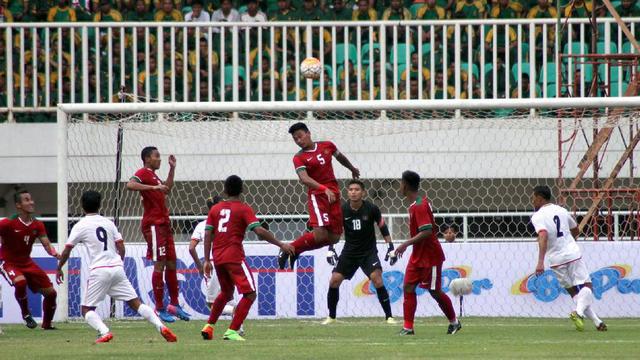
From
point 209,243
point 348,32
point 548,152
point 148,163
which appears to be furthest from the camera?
point 348,32

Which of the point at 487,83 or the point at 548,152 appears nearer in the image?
the point at 548,152

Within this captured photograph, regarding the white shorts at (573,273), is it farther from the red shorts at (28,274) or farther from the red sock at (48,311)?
the red shorts at (28,274)

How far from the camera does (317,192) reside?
1459 centimetres

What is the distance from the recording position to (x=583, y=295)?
560 inches

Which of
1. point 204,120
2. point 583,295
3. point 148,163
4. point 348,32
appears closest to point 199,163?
point 204,120

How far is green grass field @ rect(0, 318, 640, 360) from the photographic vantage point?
10898 mm

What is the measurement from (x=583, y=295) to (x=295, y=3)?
32.9 ft

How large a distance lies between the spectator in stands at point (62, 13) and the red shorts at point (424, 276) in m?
10.9

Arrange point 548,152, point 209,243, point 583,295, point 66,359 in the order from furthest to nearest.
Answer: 1. point 548,152
2. point 583,295
3. point 209,243
4. point 66,359

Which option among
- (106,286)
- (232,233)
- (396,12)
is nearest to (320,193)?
(232,233)

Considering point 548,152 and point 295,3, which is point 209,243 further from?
point 295,3

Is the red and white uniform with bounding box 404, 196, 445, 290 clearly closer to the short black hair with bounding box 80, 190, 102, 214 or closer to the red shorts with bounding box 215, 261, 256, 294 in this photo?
the red shorts with bounding box 215, 261, 256, 294

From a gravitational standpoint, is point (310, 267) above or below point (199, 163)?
below

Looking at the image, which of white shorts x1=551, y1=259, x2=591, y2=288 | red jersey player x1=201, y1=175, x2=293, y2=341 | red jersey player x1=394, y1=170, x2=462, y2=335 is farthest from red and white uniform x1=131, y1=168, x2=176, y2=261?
white shorts x1=551, y1=259, x2=591, y2=288
